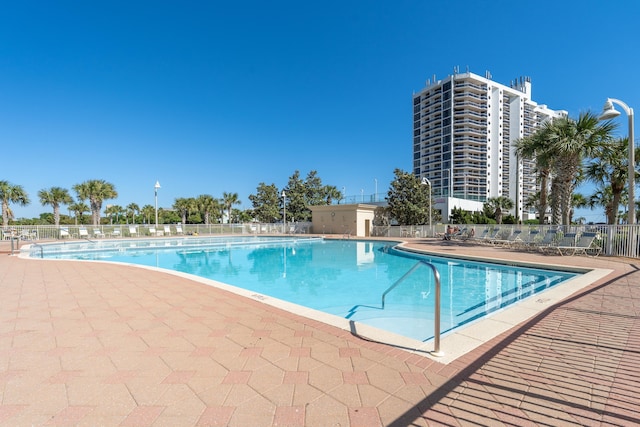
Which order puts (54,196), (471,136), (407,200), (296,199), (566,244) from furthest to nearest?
1. (471,136)
2. (296,199)
3. (54,196)
4. (407,200)
5. (566,244)

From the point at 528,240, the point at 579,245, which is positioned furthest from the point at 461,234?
the point at 579,245

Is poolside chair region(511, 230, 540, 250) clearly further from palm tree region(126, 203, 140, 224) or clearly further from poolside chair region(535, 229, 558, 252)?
palm tree region(126, 203, 140, 224)

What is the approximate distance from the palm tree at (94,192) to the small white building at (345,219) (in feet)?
62.9

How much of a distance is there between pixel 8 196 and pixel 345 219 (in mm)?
25190

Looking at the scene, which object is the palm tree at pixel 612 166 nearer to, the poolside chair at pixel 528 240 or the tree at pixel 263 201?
the poolside chair at pixel 528 240

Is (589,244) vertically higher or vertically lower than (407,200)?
lower

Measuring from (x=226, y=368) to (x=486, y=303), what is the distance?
571 centimetres

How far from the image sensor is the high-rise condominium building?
2494 inches

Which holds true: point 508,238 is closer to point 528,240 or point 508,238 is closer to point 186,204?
point 528,240

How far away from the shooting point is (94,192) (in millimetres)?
25703

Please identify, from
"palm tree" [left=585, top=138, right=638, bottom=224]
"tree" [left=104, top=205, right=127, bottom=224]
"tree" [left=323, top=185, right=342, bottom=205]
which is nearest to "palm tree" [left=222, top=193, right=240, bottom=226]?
"tree" [left=323, top=185, right=342, bottom=205]

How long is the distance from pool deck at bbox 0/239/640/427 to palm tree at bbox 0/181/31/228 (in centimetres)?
2505

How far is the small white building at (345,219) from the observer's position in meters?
23.6

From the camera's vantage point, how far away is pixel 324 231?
26453mm
